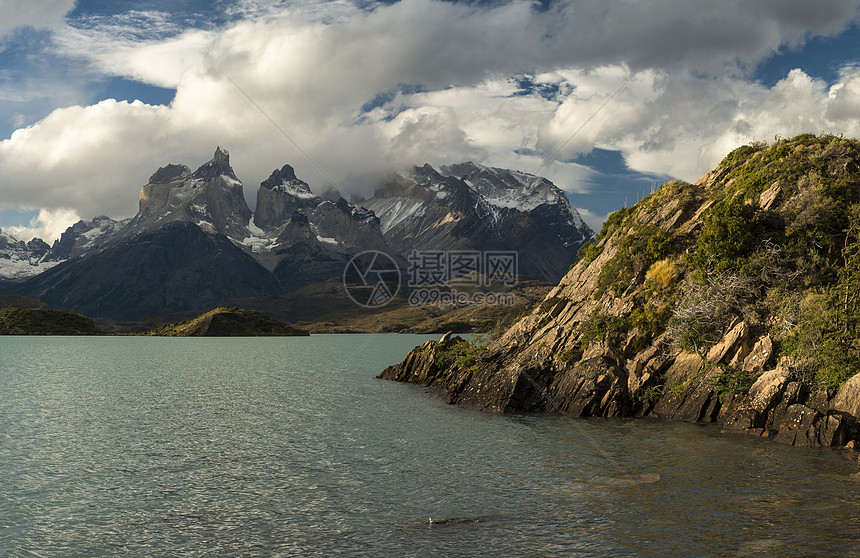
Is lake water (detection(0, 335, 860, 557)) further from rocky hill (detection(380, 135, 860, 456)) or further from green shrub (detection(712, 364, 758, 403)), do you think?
rocky hill (detection(380, 135, 860, 456))

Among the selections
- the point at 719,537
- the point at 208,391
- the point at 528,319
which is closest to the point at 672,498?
the point at 719,537

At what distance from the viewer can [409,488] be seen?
33.7 metres

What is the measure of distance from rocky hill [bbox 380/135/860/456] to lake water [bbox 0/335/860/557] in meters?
4.47

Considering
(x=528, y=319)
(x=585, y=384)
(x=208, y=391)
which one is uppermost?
(x=528, y=319)

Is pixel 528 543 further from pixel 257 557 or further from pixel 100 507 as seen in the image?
pixel 100 507

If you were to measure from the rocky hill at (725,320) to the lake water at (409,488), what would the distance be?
176 inches

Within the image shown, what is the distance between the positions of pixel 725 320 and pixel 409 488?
38.2 m

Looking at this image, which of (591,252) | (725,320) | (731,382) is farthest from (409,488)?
(591,252)

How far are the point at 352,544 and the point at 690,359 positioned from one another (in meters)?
40.8

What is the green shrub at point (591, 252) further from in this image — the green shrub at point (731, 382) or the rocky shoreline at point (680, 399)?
the green shrub at point (731, 382)

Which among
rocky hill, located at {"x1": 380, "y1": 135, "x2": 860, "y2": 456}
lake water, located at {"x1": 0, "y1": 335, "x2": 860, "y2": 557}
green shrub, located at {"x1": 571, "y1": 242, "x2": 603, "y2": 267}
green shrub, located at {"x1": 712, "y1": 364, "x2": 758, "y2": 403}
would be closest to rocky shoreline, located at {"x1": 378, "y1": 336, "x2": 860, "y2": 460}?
rocky hill, located at {"x1": 380, "y1": 135, "x2": 860, "y2": 456}

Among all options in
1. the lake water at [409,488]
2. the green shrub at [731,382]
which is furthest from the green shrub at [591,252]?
the lake water at [409,488]

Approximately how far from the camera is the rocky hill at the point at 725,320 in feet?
152

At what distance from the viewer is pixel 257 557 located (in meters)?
24.3
